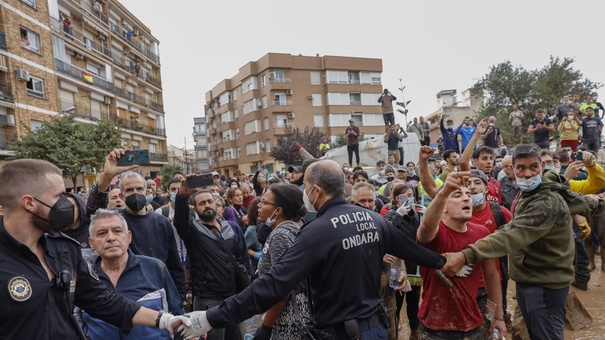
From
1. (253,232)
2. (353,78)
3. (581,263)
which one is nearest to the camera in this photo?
(253,232)

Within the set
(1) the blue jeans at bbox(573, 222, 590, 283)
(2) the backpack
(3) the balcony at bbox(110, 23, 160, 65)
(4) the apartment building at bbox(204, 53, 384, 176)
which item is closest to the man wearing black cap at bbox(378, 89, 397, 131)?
(1) the blue jeans at bbox(573, 222, 590, 283)

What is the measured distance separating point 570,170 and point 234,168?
5040 centimetres

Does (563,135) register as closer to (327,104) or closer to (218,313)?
(218,313)

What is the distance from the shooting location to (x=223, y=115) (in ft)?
177

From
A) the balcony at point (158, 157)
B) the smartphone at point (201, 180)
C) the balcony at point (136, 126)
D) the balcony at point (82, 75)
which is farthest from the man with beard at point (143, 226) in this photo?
the balcony at point (158, 157)

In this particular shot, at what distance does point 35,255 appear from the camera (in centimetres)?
191

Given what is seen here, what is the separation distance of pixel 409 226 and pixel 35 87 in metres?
28.8

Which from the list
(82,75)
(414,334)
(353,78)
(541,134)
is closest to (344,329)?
Result: (414,334)

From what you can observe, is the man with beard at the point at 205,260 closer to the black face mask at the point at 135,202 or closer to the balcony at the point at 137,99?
the black face mask at the point at 135,202

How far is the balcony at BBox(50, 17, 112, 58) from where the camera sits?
88.5 ft

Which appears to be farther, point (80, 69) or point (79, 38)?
point (79, 38)

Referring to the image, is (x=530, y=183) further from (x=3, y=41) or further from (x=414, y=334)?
(x=3, y=41)

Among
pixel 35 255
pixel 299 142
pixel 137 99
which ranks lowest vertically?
pixel 35 255

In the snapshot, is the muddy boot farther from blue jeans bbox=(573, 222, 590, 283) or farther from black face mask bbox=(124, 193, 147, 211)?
black face mask bbox=(124, 193, 147, 211)
